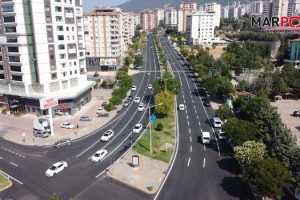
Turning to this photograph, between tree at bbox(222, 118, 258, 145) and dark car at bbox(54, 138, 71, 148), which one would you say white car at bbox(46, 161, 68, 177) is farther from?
tree at bbox(222, 118, 258, 145)

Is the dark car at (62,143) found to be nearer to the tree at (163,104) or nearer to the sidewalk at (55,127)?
the sidewalk at (55,127)

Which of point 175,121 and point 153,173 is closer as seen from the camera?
point 153,173

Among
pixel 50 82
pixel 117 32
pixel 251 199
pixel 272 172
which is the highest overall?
pixel 117 32

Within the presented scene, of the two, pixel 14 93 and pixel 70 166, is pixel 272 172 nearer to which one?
pixel 70 166

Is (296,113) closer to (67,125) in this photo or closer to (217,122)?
(217,122)

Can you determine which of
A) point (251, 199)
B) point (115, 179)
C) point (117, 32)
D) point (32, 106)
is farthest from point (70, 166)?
point (117, 32)

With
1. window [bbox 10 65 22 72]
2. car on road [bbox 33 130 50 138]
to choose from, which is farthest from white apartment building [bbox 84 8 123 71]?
car on road [bbox 33 130 50 138]
